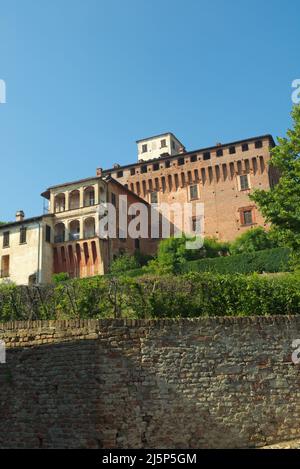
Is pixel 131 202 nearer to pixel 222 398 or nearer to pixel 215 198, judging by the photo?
pixel 215 198

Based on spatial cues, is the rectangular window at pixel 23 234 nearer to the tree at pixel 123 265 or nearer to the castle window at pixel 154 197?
the tree at pixel 123 265

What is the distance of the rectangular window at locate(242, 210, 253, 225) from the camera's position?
2013 inches

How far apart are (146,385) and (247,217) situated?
140 ft

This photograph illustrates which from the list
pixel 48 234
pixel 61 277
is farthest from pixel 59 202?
pixel 61 277

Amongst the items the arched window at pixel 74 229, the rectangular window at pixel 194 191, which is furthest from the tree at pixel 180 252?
the rectangular window at pixel 194 191

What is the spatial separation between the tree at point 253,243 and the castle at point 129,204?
3762 millimetres

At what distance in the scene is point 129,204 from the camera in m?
50.4

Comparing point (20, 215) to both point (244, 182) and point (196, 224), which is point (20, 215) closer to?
point (196, 224)

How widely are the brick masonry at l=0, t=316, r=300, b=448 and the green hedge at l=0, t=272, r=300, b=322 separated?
6.01ft

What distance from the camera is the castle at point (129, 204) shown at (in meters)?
43.6

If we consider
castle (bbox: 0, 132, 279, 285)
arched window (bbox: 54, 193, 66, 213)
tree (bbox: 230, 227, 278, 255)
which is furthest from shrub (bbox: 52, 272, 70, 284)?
tree (bbox: 230, 227, 278, 255)
